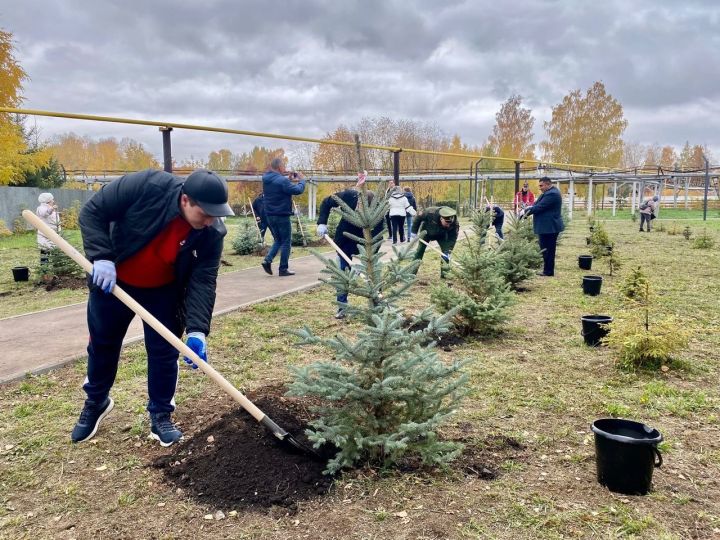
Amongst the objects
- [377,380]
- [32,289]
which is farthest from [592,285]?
[32,289]

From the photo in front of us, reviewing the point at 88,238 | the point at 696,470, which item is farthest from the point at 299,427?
the point at 696,470

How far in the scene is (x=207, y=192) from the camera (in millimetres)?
2836

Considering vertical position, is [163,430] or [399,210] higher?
[399,210]

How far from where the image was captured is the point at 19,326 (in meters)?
6.09

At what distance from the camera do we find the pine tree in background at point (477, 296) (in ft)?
18.4

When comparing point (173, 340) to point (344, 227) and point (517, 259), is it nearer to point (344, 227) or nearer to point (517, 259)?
point (344, 227)

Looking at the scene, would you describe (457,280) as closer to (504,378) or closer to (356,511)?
(504,378)

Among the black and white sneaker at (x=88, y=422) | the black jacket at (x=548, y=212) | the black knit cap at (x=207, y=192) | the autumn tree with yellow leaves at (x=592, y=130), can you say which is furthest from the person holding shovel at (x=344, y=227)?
the autumn tree with yellow leaves at (x=592, y=130)

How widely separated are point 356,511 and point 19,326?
17.2 ft

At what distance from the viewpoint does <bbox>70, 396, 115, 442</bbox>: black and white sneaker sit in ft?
11.0

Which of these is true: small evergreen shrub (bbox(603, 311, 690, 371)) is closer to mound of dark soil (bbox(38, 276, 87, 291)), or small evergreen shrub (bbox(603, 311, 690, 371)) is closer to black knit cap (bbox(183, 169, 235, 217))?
black knit cap (bbox(183, 169, 235, 217))

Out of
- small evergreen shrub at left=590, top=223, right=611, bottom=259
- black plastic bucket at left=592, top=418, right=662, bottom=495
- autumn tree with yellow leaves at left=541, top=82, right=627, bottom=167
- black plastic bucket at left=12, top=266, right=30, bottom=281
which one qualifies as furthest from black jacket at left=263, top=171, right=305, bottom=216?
autumn tree with yellow leaves at left=541, top=82, right=627, bottom=167

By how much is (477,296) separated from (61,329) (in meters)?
4.55

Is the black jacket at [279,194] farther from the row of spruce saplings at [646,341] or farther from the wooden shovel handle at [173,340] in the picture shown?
the wooden shovel handle at [173,340]
